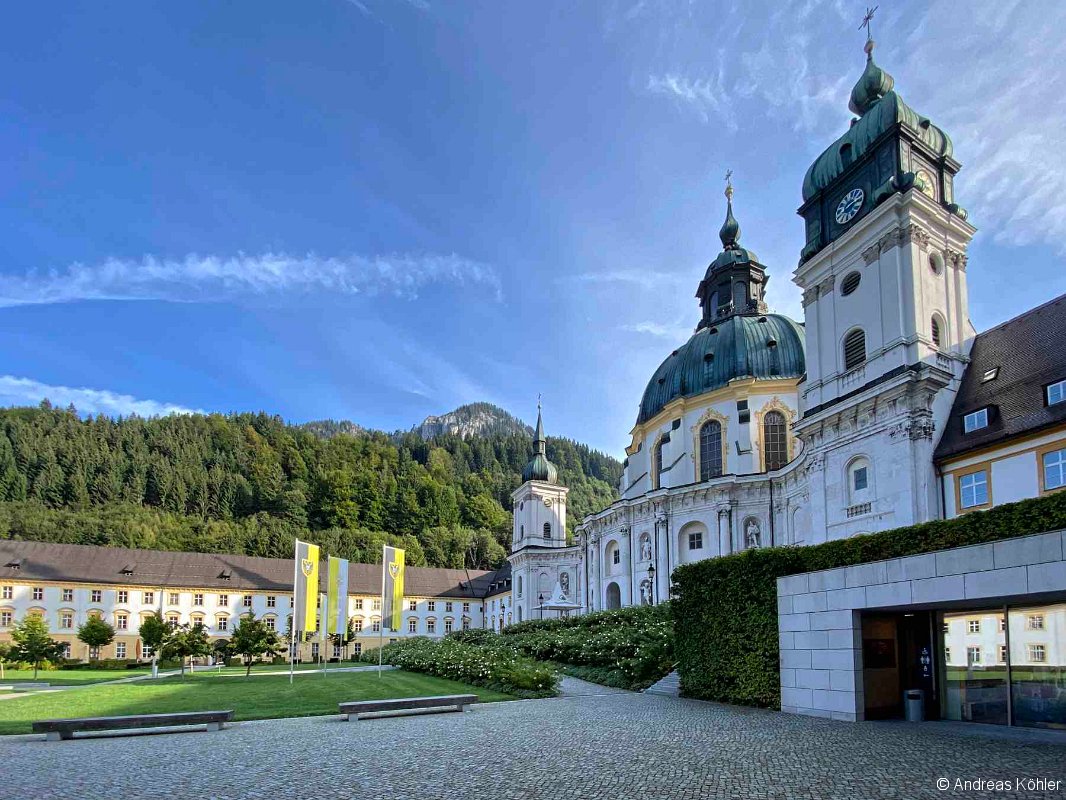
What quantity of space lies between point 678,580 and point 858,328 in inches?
605

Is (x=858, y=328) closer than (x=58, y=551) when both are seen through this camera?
Answer: Yes

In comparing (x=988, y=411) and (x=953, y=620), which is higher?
(x=988, y=411)

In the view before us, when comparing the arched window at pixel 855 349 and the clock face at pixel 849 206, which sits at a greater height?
the clock face at pixel 849 206

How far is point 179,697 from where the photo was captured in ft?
77.4

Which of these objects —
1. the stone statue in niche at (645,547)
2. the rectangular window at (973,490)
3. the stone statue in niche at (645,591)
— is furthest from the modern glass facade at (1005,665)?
the stone statue in niche at (645,547)

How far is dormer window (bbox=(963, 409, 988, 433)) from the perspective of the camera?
25.4m

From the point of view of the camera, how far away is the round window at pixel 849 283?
31797 mm

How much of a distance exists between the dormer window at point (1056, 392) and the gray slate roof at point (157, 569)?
194 feet

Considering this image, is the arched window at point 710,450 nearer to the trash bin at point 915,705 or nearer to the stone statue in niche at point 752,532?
the stone statue in niche at point 752,532

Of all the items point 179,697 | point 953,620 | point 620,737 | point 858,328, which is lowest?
point 179,697

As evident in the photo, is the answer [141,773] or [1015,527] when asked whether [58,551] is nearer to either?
[141,773]

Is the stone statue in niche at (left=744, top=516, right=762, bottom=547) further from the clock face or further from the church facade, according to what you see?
the clock face

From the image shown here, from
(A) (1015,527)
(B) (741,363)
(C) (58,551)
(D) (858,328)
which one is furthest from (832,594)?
(C) (58,551)

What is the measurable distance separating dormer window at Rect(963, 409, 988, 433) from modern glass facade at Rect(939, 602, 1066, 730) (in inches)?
487
